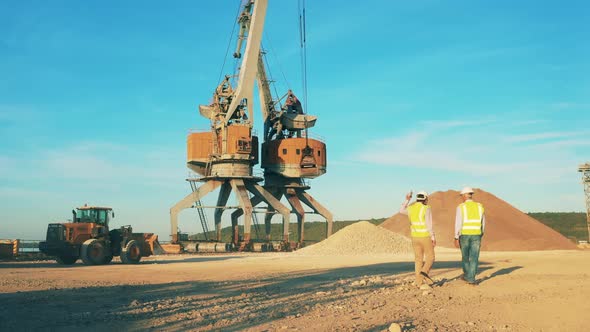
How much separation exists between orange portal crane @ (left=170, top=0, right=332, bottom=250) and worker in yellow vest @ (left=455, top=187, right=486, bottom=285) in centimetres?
3393

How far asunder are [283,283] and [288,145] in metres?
37.5

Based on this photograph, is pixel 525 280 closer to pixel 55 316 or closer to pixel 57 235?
pixel 55 316

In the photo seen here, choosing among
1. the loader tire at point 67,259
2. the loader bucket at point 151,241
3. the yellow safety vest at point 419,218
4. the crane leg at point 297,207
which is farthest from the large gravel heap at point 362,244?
the yellow safety vest at point 419,218

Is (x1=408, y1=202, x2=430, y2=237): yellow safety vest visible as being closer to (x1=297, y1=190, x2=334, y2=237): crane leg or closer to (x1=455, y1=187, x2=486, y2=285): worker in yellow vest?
(x1=455, y1=187, x2=486, y2=285): worker in yellow vest

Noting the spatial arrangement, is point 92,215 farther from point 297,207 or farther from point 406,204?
point 297,207

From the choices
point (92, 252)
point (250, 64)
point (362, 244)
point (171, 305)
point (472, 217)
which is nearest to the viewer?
point (171, 305)

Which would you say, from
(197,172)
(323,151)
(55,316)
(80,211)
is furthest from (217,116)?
(55,316)

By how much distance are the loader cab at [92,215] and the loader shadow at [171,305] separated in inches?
517

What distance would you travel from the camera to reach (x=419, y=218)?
37.8 feet

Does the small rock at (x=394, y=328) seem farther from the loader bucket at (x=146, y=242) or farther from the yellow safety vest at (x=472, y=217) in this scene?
the loader bucket at (x=146, y=242)

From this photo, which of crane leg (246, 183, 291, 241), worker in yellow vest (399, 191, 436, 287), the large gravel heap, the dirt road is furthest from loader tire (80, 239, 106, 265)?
crane leg (246, 183, 291, 241)

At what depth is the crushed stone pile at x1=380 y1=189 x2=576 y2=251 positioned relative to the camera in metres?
43.5

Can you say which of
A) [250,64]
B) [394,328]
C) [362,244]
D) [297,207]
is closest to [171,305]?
[394,328]

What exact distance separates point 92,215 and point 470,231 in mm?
19081
